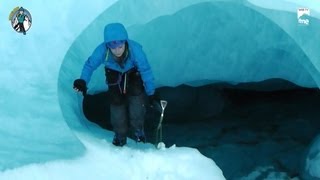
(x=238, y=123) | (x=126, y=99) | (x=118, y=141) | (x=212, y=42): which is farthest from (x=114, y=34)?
(x=238, y=123)

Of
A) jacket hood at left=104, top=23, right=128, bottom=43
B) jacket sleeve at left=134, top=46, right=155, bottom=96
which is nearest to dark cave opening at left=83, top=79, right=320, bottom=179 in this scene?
jacket sleeve at left=134, top=46, right=155, bottom=96

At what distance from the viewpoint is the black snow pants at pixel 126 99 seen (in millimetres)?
3410

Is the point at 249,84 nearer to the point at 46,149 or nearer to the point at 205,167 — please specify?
the point at 205,167

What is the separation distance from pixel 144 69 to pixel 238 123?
2406 millimetres

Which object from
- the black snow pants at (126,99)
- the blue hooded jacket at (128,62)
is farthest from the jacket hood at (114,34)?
the black snow pants at (126,99)

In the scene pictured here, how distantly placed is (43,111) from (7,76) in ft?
1.13

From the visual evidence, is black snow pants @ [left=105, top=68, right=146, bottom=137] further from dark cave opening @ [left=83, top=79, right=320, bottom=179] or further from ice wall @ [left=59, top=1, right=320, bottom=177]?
dark cave opening @ [left=83, top=79, right=320, bottom=179]

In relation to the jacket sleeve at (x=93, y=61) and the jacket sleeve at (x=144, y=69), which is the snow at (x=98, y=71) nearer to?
the jacket sleeve at (x=93, y=61)

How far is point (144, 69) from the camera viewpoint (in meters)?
3.33

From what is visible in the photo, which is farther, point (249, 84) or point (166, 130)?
point (249, 84)

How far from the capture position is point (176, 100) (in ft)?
17.3

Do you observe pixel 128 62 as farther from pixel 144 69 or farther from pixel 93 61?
pixel 93 61

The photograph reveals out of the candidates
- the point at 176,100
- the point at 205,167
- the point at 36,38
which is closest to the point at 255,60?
the point at 176,100

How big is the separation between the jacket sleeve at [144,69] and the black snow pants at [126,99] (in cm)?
8
